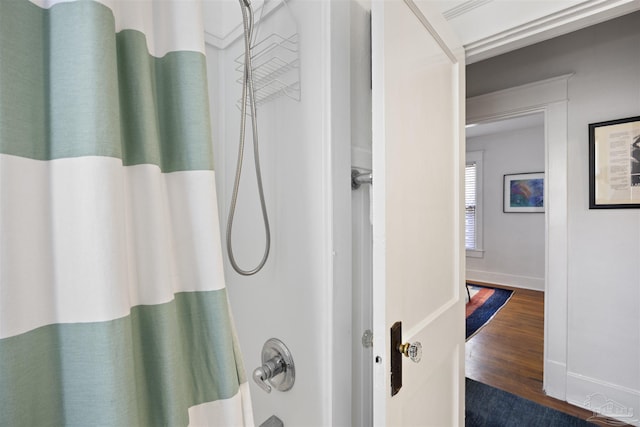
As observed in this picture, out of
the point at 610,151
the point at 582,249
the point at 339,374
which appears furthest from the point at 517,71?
the point at 339,374

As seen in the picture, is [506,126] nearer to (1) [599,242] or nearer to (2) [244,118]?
(1) [599,242]

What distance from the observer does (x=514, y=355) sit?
2.64 m

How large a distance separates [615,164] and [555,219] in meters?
0.44

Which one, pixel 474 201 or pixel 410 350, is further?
pixel 474 201

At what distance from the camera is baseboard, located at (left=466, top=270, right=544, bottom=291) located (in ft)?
15.0

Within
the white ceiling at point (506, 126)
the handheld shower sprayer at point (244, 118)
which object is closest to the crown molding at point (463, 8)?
the handheld shower sprayer at point (244, 118)

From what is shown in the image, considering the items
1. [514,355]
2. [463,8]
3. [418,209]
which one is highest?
[463,8]

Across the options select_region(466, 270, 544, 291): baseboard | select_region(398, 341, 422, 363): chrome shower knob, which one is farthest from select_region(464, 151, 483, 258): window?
select_region(398, 341, 422, 363): chrome shower knob

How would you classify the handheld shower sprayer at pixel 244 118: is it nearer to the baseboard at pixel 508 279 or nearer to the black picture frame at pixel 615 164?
the black picture frame at pixel 615 164

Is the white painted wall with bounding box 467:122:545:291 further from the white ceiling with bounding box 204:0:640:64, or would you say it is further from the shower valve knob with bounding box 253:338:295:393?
the shower valve knob with bounding box 253:338:295:393

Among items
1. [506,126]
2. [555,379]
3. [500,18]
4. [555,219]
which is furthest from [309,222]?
[506,126]

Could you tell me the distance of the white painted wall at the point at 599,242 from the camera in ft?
5.85

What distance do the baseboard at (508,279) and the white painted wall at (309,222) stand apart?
489 cm

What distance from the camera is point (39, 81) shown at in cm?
45
